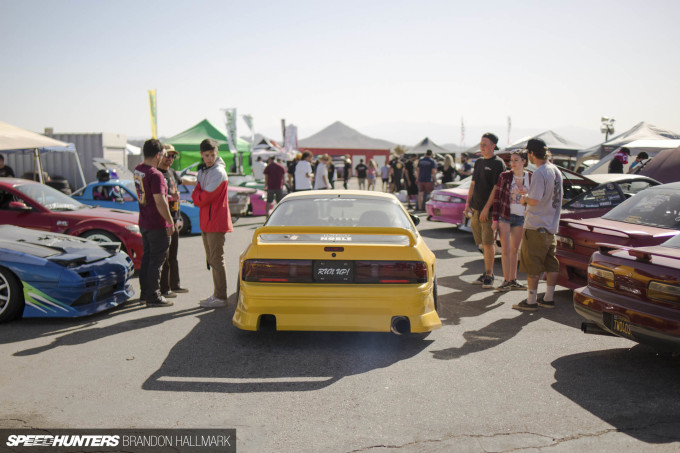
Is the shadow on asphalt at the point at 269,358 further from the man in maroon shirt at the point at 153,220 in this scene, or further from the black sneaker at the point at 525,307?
the black sneaker at the point at 525,307

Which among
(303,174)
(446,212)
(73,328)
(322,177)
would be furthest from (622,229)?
(322,177)

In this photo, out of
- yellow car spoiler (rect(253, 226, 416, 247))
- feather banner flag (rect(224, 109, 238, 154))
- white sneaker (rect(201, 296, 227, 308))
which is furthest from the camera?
feather banner flag (rect(224, 109, 238, 154))

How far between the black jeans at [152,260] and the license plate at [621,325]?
4.47 metres

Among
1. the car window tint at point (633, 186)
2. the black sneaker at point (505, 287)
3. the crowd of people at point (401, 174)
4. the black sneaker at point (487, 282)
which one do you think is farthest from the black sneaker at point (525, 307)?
the crowd of people at point (401, 174)

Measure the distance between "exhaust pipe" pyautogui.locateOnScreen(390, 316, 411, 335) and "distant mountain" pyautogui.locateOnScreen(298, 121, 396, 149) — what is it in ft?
153

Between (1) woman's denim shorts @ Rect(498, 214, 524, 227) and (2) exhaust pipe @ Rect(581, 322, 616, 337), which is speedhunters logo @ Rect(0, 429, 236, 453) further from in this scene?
(1) woman's denim shorts @ Rect(498, 214, 524, 227)

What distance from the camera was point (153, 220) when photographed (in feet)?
19.9

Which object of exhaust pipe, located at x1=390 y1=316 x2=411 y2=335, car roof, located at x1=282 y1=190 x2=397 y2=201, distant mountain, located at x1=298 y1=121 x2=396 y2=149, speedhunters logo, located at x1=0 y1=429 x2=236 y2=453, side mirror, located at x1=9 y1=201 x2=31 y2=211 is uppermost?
distant mountain, located at x1=298 y1=121 x2=396 y2=149

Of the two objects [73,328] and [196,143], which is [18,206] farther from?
[196,143]

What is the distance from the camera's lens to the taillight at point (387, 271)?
4383mm

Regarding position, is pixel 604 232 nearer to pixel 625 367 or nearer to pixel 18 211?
pixel 625 367

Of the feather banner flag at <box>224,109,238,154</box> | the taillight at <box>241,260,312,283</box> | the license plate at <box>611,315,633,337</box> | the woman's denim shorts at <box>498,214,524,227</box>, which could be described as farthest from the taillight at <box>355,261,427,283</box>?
the feather banner flag at <box>224,109,238,154</box>

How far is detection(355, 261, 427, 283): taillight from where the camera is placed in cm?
438

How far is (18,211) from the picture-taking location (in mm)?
7496
